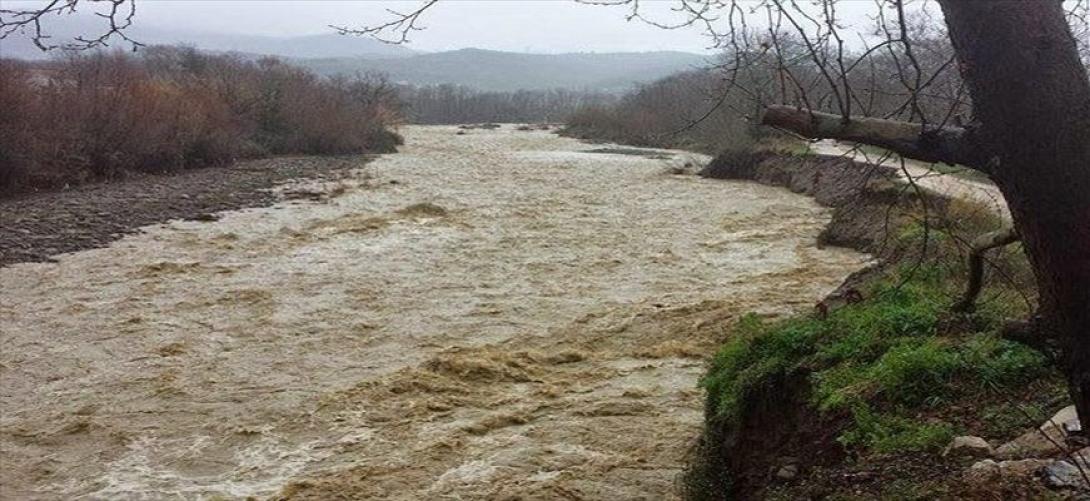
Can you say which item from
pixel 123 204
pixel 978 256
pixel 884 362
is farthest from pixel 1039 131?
pixel 123 204

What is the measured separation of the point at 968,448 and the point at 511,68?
508 ft

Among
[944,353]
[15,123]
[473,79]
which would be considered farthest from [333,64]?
[944,353]

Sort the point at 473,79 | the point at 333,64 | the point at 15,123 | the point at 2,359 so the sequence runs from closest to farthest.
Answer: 1. the point at 2,359
2. the point at 15,123
3. the point at 333,64
4. the point at 473,79

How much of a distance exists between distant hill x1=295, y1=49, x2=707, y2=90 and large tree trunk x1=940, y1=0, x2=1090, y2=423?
122 meters

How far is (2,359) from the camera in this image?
31.2 ft

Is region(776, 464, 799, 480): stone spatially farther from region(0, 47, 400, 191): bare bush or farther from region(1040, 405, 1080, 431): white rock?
region(0, 47, 400, 191): bare bush

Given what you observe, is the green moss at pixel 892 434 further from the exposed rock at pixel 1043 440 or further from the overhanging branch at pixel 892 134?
the overhanging branch at pixel 892 134

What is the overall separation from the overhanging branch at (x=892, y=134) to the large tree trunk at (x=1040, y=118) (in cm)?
9

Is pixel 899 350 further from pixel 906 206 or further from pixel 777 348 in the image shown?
pixel 906 206

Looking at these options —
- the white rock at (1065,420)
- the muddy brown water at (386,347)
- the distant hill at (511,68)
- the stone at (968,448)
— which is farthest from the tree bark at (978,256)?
the distant hill at (511,68)

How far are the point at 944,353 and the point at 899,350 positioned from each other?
0.31 m

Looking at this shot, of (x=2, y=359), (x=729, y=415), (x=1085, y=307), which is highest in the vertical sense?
(x=1085, y=307)

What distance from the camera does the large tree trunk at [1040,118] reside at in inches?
86.2

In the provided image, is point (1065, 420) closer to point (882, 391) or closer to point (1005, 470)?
point (1005, 470)
